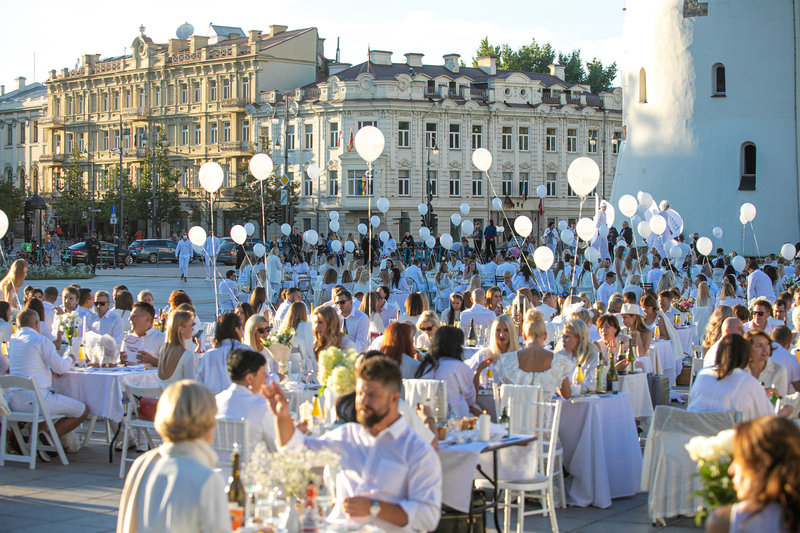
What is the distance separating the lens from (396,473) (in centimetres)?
562

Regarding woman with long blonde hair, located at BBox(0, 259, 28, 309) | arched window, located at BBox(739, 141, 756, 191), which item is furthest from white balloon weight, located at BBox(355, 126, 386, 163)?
arched window, located at BBox(739, 141, 756, 191)

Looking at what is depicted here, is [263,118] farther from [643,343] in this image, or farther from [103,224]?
[643,343]

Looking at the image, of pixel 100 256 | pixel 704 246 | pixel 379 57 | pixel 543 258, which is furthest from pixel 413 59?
pixel 543 258

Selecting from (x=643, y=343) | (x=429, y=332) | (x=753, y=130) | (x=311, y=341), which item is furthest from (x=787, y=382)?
(x=753, y=130)

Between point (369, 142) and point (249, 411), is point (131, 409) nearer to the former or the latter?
point (249, 411)

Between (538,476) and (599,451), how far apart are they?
1411 mm

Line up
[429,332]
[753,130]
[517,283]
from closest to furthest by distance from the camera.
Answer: [429,332], [517,283], [753,130]

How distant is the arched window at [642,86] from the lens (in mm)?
46844

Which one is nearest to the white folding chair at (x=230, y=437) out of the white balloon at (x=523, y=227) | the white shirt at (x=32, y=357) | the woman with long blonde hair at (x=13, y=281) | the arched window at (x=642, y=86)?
the white shirt at (x=32, y=357)

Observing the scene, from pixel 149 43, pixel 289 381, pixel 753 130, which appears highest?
pixel 149 43

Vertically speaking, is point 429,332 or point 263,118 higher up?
point 263,118

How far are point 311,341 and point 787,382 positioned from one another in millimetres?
5267

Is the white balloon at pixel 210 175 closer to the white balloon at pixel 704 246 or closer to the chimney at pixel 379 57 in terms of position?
the white balloon at pixel 704 246

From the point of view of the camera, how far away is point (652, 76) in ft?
149
